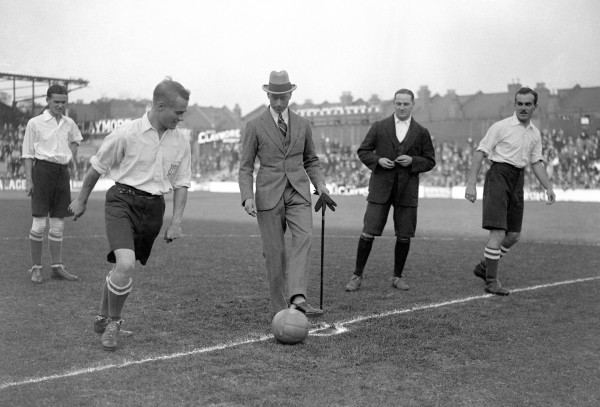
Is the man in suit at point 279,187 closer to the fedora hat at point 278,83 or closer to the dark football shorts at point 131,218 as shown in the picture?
the fedora hat at point 278,83

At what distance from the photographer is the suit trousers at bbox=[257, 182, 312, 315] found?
6895 mm

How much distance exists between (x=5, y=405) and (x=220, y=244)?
9532 millimetres

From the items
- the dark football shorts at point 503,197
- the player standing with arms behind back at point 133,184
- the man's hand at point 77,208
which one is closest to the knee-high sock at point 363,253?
the dark football shorts at point 503,197

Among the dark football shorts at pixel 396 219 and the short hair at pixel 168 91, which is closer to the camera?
the short hair at pixel 168 91

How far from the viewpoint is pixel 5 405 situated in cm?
438

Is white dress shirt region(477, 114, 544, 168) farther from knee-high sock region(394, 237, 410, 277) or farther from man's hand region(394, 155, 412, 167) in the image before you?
knee-high sock region(394, 237, 410, 277)

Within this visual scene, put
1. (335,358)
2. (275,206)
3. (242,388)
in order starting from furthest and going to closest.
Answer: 1. (275,206)
2. (335,358)
3. (242,388)

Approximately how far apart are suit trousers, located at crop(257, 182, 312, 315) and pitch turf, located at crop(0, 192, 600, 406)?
391 millimetres

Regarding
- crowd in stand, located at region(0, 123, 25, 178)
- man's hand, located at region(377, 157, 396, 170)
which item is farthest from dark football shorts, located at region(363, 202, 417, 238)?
crowd in stand, located at region(0, 123, 25, 178)

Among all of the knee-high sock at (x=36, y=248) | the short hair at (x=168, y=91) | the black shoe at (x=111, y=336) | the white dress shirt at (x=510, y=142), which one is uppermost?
the short hair at (x=168, y=91)

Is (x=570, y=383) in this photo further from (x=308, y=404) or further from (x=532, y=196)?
(x=532, y=196)

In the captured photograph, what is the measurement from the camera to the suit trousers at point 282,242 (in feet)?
22.6

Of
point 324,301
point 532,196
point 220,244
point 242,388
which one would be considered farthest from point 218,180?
point 242,388

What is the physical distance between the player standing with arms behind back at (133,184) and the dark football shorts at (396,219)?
335cm
